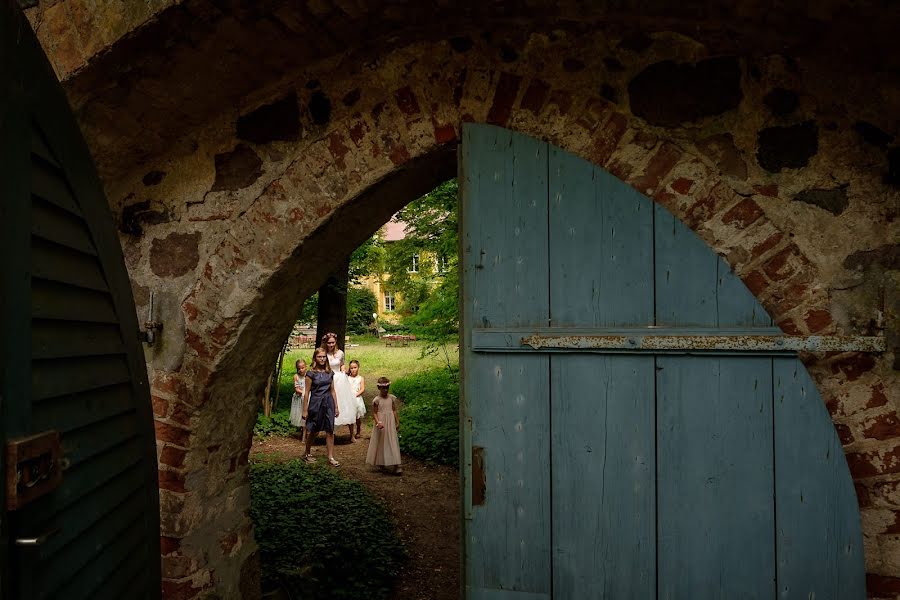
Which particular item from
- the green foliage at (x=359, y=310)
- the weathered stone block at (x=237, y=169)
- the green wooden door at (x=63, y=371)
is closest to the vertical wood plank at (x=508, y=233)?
the weathered stone block at (x=237, y=169)

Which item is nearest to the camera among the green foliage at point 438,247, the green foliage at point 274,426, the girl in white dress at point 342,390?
the green foliage at point 438,247

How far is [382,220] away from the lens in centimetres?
256

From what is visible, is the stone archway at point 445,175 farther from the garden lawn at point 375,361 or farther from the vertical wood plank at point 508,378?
the garden lawn at point 375,361

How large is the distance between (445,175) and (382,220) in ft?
1.24

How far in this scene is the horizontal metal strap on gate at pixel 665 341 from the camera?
154 cm

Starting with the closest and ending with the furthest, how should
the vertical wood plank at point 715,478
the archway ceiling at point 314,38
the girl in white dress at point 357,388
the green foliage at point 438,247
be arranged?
1. the archway ceiling at point 314,38
2. the vertical wood plank at point 715,478
3. the green foliage at point 438,247
4. the girl in white dress at point 357,388

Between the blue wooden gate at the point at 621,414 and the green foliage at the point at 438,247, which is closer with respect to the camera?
the blue wooden gate at the point at 621,414

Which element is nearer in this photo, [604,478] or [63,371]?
[63,371]

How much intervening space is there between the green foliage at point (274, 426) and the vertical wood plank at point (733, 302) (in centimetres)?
789

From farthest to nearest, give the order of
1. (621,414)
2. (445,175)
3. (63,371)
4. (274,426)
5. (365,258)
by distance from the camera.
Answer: (365,258) < (274,426) < (445,175) < (621,414) < (63,371)

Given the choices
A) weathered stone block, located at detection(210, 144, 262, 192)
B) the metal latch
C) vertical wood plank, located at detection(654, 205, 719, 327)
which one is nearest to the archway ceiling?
weathered stone block, located at detection(210, 144, 262, 192)

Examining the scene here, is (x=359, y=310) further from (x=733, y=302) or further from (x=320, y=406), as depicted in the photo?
(x=733, y=302)

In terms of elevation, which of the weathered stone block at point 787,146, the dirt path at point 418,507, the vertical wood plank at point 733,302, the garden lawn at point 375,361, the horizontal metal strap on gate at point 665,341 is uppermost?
the weathered stone block at point 787,146

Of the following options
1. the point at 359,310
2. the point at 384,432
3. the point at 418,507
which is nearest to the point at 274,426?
the point at 384,432
